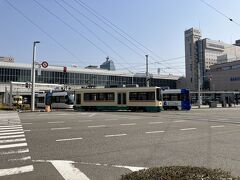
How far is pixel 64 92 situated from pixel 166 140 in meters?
40.8

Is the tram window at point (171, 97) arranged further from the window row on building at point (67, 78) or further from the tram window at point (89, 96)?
the window row on building at point (67, 78)

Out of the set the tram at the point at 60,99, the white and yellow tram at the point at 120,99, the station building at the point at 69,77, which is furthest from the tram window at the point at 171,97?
the station building at the point at 69,77

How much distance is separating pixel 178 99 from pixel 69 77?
201 feet

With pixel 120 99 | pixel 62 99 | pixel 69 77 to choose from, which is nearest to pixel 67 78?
pixel 69 77

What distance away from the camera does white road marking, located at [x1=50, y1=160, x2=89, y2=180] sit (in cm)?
636

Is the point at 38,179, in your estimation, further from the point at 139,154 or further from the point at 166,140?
the point at 166,140

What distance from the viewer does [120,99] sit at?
37719 mm

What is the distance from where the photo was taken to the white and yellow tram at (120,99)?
35750 millimetres

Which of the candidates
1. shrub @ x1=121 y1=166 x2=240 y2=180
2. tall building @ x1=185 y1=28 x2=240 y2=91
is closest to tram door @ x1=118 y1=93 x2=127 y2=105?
shrub @ x1=121 y1=166 x2=240 y2=180

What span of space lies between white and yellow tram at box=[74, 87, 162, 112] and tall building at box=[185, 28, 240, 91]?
69377mm

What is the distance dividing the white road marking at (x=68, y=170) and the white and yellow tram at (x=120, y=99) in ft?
93.0

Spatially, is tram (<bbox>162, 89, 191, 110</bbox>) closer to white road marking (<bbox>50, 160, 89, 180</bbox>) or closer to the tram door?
the tram door

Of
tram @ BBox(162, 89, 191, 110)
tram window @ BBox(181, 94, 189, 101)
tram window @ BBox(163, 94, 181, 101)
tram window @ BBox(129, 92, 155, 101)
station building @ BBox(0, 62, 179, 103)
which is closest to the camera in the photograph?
tram window @ BBox(129, 92, 155, 101)

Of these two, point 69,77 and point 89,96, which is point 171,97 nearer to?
point 89,96
